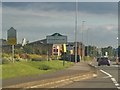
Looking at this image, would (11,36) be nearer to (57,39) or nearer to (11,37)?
(11,37)

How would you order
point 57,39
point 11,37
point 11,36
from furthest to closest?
point 57,39 < point 11,36 < point 11,37

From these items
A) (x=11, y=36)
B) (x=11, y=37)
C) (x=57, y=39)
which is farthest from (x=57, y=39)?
(x=11, y=37)

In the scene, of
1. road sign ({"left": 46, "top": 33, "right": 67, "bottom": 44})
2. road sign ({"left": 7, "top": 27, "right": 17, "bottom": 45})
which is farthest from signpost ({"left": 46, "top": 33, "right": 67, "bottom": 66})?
road sign ({"left": 7, "top": 27, "right": 17, "bottom": 45})

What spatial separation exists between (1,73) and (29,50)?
296ft

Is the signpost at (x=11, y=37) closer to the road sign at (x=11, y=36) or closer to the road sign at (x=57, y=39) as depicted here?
the road sign at (x=11, y=36)

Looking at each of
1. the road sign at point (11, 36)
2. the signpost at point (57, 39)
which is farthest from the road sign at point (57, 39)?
the road sign at point (11, 36)

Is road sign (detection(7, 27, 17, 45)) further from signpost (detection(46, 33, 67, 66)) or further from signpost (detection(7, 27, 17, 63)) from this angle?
signpost (detection(46, 33, 67, 66))

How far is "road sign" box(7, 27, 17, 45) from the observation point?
29.6 meters

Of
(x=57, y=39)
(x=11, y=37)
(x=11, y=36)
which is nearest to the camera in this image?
(x=11, y=37)

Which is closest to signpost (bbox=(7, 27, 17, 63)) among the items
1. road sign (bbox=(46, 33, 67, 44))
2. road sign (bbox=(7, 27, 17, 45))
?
road sign (bbox=(7, 27, 17, 45))

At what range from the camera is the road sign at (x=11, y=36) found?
97.0ft

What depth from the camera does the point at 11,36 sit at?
30109 mm

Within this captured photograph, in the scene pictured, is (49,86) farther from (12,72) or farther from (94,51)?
(94,51)

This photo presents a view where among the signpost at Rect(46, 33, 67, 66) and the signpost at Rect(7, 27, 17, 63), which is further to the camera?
the signpost at Rect(46, 33, 67, 66)
